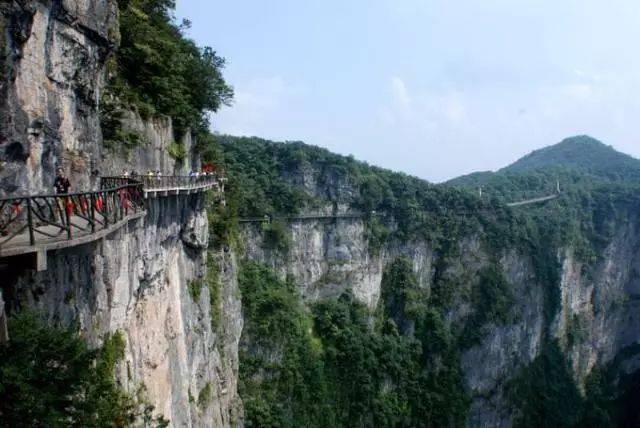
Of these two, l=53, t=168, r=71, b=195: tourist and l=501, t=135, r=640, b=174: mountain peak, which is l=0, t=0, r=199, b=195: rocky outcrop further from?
l=501, t=135, r=640, b=174: mountain peak

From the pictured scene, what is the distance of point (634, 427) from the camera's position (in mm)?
63281

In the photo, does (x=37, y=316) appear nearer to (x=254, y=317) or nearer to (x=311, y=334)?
(x=254, y=317)

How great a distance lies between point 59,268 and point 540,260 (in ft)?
199

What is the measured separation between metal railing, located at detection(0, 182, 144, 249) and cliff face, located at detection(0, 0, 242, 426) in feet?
1.44

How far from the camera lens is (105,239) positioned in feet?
39.7

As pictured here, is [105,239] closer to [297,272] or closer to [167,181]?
[167,181]

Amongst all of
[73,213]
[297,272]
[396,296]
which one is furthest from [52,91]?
[396,296]

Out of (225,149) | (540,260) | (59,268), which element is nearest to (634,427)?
(540,260)

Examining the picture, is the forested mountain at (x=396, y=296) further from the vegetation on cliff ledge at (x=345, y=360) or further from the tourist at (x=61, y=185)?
the tourist at (x=61, y=185)

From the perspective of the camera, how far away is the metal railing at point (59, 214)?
323 inches

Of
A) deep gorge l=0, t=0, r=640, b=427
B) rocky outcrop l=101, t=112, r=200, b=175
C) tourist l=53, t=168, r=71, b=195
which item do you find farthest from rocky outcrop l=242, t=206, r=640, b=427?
tourist l=53, t=168, r=71, b=195

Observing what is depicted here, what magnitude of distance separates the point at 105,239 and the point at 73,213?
0.97 metres

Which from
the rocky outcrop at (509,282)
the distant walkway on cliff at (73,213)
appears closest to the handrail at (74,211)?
the distant walkway on cliff at (73,213)

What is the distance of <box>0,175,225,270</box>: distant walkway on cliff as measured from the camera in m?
7.96
